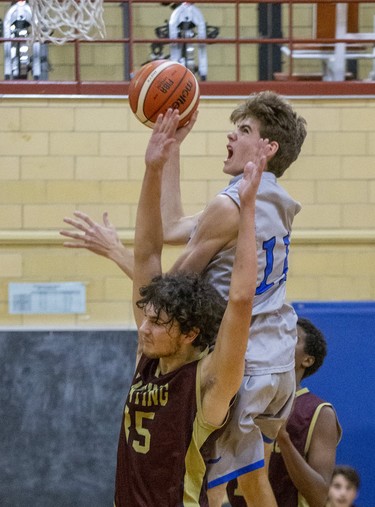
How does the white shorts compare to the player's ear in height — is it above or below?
below

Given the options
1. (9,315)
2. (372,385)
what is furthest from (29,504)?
(372,385)

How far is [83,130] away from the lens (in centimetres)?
696

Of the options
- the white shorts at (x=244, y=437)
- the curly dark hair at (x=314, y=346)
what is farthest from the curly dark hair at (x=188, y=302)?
the curly dark hair at (x=314, y=346)

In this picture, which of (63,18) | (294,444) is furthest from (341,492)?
(63,18)

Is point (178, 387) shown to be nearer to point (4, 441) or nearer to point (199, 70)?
point (4, 441)

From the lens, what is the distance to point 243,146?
13.0ft

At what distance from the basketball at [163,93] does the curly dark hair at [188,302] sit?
815 mm

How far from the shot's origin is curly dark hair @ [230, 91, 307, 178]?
396 centimetres

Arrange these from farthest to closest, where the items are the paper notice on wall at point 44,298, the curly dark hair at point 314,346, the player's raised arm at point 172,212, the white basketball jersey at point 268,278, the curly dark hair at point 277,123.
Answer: the paper notice on wall at point 44,298, the curly dark hair at point 314,346, the player's raised arm at point 172,212, the curly dark hair at point 277,123, the white basketball jersey at point 268,278

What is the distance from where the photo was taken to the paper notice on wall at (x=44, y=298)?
22.7ft

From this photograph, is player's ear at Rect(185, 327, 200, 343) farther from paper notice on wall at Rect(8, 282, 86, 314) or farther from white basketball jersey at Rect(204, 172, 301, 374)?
paper notice on wall at Rect(8, 282, 86, 314)

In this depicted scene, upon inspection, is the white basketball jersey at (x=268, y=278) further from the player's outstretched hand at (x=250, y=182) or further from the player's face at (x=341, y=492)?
the player's face at (x=341, y=492)

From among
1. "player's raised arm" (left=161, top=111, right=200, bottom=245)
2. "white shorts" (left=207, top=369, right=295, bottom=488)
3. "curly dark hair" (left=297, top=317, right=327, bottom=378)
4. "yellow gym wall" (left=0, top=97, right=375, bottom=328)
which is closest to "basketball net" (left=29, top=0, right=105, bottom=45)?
"yellow gym wall" (left=0, top=97, right=375, bottom=328)

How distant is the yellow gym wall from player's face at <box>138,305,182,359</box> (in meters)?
3.32
